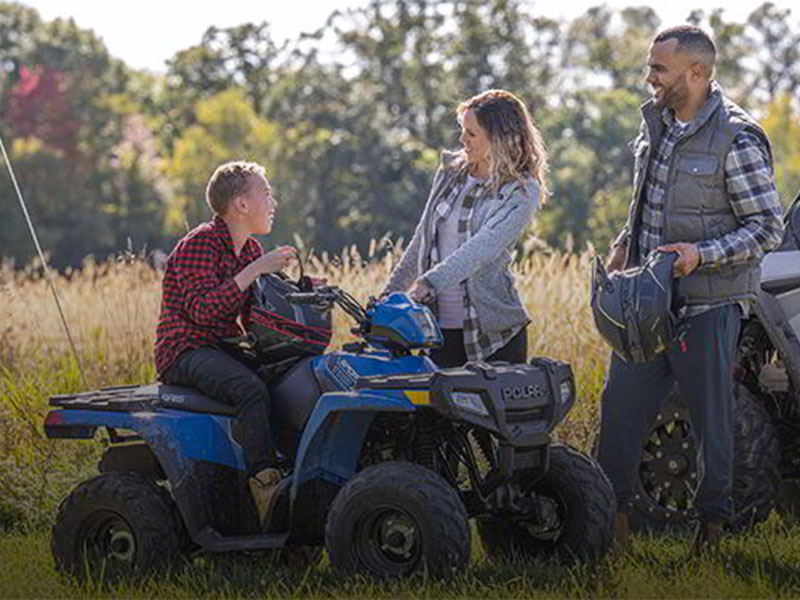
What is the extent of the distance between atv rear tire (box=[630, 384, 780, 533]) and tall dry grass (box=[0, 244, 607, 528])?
1906 mm

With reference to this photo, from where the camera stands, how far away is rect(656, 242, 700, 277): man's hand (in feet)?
21.5

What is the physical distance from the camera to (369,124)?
49.8 metres

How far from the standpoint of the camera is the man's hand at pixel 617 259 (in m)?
7.03

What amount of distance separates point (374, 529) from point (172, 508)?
0.95m

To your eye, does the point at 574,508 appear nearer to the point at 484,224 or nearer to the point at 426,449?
the point at 426,449

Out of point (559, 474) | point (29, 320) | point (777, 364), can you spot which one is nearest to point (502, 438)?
point (559, 474)

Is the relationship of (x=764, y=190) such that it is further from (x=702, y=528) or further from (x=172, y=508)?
(x=172, y=508)

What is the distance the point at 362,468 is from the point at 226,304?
752 millimetres

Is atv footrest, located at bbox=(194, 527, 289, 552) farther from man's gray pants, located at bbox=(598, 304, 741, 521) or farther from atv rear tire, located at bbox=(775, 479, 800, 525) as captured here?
atv rear tire, located at bbox=(775, 479, 800, 525)

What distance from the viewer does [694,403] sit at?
6.83 m

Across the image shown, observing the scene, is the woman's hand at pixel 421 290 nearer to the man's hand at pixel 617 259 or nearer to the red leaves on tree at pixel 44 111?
the man's hand at pixel 617 259

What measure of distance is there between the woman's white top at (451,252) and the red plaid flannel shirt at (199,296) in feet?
2.54

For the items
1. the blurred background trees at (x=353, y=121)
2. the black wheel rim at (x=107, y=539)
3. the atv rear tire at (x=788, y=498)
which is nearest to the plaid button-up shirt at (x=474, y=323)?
the black wheel rim at (x=107, y=539)

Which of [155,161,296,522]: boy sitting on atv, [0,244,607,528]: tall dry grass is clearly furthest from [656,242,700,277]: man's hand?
[0,244,607,528]: tall dry grass
